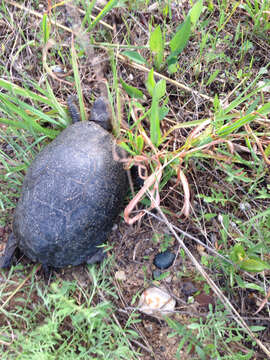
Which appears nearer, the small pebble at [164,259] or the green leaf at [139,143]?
the green leaf at [139,143]

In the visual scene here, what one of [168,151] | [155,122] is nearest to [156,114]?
[155,122]

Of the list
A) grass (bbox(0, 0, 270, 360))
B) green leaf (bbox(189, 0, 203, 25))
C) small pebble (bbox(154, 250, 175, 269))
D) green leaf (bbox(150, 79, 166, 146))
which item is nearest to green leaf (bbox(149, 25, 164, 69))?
grass (bbox(0, 0, 270, 360))

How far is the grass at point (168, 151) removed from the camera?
1408 mm

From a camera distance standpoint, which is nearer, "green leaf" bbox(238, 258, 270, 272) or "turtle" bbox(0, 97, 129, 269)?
"green leaf" bbox(238, 258, 270, 272)

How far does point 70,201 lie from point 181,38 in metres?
1.16

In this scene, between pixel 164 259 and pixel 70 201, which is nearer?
pixel 70 201

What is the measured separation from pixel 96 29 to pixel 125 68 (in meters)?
0.39

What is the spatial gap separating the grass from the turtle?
0.13 metres

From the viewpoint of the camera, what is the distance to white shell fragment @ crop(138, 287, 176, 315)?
1565mm

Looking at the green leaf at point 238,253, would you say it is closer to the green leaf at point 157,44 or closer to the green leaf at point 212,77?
the green leaf at point 212,77

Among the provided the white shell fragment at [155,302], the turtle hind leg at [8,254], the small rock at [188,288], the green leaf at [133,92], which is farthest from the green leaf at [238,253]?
the turtle hind leg at [8,254]

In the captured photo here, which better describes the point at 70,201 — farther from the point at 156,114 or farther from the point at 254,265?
the point at 254,265

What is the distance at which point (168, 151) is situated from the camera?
1.74m

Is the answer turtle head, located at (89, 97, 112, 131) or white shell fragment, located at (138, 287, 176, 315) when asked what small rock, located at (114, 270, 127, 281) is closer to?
white shell fragment, located at (138, 287, 176, 315)
